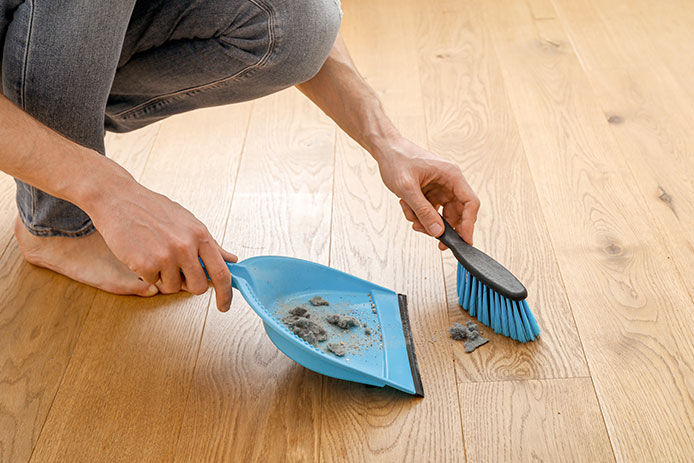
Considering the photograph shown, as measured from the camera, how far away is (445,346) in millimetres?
937

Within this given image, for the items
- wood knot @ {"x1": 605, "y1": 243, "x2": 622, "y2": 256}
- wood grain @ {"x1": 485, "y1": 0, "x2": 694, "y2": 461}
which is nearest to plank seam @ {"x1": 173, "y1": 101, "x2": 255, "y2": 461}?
wood grain @ {"x1": 485, "y1": 0, "x2": 694, "y2": 461}

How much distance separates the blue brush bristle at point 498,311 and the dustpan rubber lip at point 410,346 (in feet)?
0.28

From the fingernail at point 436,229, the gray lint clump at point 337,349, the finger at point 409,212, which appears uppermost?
the fingernail at point 436,229

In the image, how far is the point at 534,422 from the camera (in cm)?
82

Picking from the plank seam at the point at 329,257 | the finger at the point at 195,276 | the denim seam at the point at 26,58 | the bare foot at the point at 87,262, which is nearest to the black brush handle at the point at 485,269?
the plank seam at the point at 329,257

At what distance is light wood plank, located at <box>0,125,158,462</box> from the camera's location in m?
0.86

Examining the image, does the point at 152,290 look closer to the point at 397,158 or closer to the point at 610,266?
the point at 397,158

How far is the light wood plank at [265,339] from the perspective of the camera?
83 cm

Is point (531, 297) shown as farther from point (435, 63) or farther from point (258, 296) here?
point (435, 63)

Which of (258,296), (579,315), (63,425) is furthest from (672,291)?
(63,425)

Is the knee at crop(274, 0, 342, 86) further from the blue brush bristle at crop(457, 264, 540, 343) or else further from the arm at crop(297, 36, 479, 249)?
the blue brush bristle at crop(457, 264, 540, 343)

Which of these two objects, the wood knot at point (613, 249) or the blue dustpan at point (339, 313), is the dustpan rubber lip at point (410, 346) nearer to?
the blue dustpan at point (339, 313)

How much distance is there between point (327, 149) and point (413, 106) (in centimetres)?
24

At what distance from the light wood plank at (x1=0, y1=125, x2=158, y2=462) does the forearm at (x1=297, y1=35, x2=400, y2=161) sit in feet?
1.51
